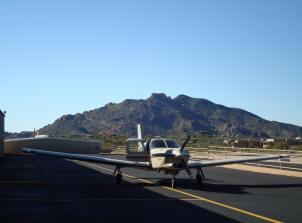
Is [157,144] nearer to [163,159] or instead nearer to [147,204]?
[163,159]

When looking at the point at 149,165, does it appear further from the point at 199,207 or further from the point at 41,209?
the point at 41,209

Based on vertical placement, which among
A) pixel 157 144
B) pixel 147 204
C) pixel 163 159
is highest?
pixel 157 144

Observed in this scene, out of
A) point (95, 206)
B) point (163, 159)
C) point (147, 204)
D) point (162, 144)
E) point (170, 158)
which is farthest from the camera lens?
point (162, 144)

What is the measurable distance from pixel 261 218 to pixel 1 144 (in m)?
51.2

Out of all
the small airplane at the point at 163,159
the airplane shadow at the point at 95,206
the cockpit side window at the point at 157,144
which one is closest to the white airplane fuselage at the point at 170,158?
the small airplane at the point at 163,159

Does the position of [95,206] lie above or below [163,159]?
below

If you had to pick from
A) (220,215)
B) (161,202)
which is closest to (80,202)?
(161,202)

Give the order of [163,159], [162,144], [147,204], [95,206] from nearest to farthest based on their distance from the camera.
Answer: [95,206] < [147,204] < [163,159] < [162,144]

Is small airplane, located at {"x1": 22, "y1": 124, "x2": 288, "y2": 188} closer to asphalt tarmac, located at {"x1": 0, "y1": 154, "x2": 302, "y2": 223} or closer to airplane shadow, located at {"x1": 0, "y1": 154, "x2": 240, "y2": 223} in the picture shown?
→ asphalt tarmac, located at {"x1": 0, "y1": 154, "x2": 302, "y2": 223}

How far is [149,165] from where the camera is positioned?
19953mm

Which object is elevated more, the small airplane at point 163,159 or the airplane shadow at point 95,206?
the small airplane at point 163,159

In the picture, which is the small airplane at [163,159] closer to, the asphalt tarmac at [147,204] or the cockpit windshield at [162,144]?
the cockpit windshield at [162,144]

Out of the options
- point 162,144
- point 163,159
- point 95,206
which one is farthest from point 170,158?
point 95,206

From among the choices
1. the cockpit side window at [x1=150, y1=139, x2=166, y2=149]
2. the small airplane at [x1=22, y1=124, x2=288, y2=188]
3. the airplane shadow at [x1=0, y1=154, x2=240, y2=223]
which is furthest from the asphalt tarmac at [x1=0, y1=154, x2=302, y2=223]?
the cockpit side window at [x1=150, y1=139, x2=166, y2=149]
